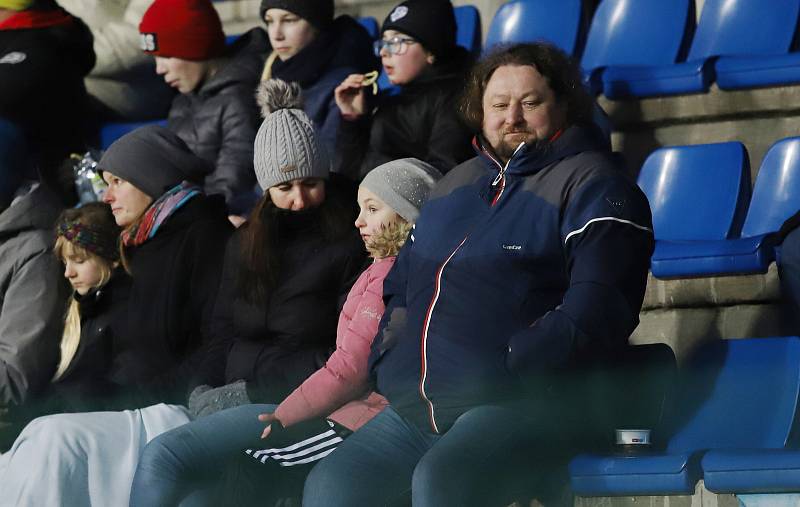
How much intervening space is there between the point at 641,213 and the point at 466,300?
0.44 meters

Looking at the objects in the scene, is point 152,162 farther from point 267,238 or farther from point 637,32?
point 637,32

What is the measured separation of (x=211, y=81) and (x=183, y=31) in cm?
27

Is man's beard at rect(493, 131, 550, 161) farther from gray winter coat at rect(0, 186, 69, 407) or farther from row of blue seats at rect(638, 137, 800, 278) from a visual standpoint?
gray winter coat at rect(0, 186, 69, 407)

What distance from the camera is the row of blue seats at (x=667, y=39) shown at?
5344 mm

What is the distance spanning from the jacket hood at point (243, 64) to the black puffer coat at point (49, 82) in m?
0.71

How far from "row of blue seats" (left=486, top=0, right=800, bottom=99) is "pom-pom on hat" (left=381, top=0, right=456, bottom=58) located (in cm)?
52

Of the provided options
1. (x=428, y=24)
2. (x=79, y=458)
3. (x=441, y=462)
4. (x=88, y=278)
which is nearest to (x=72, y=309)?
(x=88, y=278)

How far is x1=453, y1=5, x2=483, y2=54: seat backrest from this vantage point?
6.98m

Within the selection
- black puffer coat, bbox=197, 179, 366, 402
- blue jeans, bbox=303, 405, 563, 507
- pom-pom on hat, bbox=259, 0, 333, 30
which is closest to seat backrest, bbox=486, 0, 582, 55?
pom-pom on hat, bbox=259, 0, 333, 30

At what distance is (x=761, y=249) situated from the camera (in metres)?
4.41

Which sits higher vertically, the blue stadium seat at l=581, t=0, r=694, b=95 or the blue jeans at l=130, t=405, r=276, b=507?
the blue stadium seat at l=581, t=0, r=694, b=95

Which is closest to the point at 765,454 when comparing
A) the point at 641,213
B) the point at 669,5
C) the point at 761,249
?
the point at 641,213

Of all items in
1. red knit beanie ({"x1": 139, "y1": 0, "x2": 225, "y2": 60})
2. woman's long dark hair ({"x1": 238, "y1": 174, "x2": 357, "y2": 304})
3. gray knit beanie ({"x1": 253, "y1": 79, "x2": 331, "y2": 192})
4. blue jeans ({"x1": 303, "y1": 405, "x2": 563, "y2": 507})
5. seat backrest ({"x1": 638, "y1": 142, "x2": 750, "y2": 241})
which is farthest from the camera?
red knit beanie ({"x1": 139, "y1": 0, "x2": 225, "y2": 60})

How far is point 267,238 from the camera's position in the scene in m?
4.59
